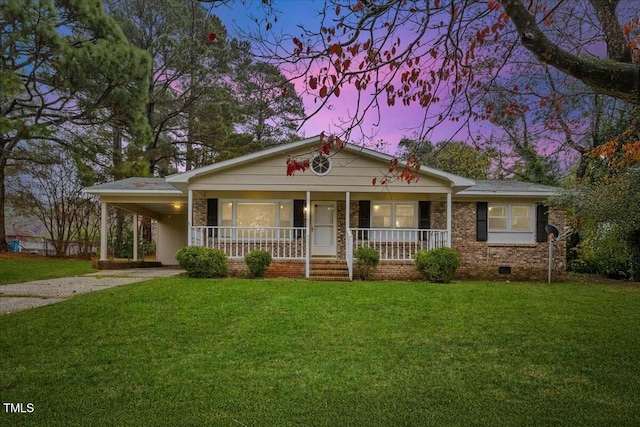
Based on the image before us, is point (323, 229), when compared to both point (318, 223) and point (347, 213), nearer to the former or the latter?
point (318, 223)

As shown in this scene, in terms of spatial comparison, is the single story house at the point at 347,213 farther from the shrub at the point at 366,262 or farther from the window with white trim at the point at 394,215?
the shrub at the point at 366,262

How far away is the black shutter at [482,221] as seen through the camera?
41.6 ft

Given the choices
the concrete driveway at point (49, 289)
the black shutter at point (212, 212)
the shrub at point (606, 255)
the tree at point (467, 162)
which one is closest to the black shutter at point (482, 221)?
the shrub at point (606, 255)

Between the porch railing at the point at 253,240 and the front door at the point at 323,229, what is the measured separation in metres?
0.64

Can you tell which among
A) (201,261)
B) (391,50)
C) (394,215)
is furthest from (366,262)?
(391,50)

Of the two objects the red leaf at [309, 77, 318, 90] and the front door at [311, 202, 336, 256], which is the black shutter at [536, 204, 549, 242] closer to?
the front door at [311, 202, 336, 256]

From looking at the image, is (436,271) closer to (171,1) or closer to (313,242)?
(313,242)

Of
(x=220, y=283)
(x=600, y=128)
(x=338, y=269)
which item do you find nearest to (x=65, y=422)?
(x=220, y=283)

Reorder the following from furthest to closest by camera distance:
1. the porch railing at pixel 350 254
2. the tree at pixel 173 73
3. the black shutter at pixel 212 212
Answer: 1. the tree at pixel 173 73
2. the black shutter at pixel 212 212
3. the porch railing at pixel 350 254

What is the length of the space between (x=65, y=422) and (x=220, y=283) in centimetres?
650

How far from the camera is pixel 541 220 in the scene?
1284cm

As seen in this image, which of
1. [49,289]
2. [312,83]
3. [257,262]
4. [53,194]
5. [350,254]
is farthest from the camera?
[53,194]

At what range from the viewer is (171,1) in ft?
61.0

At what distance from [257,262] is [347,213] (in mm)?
2974
